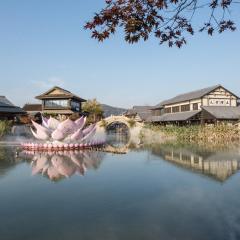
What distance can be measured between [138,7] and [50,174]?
1027 cm

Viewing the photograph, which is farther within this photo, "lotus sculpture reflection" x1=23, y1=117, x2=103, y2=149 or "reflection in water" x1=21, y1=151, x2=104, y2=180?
"lotus sculpture reflection" x1=23, y1=117, x2=103, y2=149

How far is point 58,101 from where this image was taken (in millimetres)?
55844

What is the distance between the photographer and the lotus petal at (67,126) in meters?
23.9

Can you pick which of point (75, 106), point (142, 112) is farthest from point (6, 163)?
point (142, 112)

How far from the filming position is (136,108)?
8931 cm

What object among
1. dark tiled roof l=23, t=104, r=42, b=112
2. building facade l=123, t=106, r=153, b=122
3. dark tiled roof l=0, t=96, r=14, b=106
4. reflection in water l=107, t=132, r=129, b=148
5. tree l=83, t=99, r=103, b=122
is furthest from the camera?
building facade l=123, t=106, r=153, b=122

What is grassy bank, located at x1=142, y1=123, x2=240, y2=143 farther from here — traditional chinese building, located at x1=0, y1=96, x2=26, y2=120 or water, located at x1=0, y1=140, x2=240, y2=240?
traditional chinese building, located at x1=0, y1=96, x2=26, y2=120

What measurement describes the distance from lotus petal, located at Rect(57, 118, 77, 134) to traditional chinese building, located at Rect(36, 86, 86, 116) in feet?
95.2

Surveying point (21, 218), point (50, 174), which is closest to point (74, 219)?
point (21, 218)

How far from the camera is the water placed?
733 centimetres

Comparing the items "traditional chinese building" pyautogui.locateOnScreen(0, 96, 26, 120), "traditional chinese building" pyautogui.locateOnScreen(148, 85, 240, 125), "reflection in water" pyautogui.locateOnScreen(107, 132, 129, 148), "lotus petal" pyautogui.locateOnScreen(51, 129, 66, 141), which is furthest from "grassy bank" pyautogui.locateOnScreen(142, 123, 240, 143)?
"traditional chinese building" pyautogui.locateOnScreen(0, 96, 26, 120)

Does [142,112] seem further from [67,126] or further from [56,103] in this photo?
[67,126]

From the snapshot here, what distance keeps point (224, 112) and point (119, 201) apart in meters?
38.1

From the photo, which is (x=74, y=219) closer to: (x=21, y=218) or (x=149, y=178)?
(x=21, y=218)
